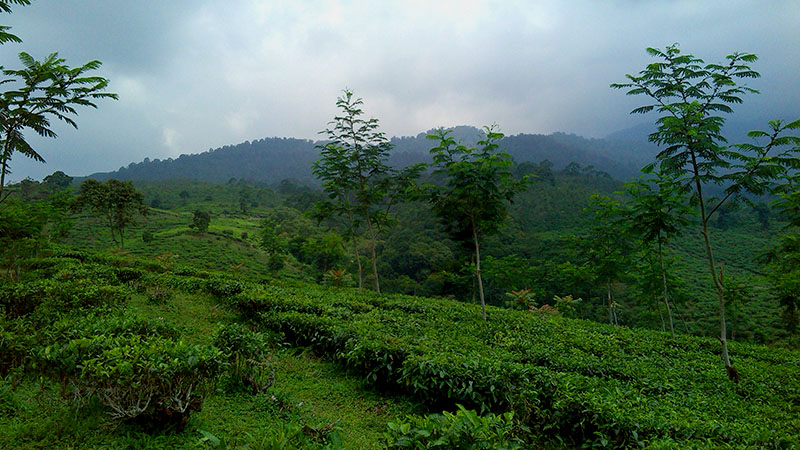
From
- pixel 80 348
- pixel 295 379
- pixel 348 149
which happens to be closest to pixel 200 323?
pixel 295 379

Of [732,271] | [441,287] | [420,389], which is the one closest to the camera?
[420,389]

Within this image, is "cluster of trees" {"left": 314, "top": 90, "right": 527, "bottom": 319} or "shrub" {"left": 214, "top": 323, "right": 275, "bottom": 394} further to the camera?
"cluster of trees" {"left": 314, "top": 90, "right": 527, "bottom": 319}

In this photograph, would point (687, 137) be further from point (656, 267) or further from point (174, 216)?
point (174, 216)

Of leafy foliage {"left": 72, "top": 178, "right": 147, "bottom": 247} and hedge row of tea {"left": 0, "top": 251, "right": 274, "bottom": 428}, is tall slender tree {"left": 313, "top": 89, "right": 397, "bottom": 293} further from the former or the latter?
leafy foliage {"left": 72, "top": 178, "right": 147, "bottom": 247}

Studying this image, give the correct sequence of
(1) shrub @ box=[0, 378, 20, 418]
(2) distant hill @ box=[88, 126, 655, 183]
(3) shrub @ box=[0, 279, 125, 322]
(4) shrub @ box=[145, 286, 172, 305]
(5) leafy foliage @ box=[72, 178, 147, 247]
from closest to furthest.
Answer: (1) shrub @ box=[0, 378, 20, 418] < (3) shrub @ box=[0, 279, 125, 322] < (4) shrub @ box=[145, 286, 172, 305] < (5) leafy foliage @ box=[72, 178, 147, 247] < (2) distant hill @ box=[88, 126, 655, 183]

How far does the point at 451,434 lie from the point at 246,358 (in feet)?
11.7

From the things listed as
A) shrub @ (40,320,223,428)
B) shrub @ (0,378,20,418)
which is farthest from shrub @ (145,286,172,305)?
shrub @ (40,320,223,428)

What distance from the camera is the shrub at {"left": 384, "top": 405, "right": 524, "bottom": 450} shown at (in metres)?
2.64

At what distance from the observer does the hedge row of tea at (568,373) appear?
429 centimetres

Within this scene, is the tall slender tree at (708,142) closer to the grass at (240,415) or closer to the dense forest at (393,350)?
the dense forest at (393,350)

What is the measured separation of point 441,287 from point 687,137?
29718 millimetres

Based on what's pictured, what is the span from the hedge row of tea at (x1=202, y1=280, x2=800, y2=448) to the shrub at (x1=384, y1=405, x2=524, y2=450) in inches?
74.6

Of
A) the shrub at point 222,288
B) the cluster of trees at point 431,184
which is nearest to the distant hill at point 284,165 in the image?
the cluster of trees at point 431,184

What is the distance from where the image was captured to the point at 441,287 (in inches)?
1419
